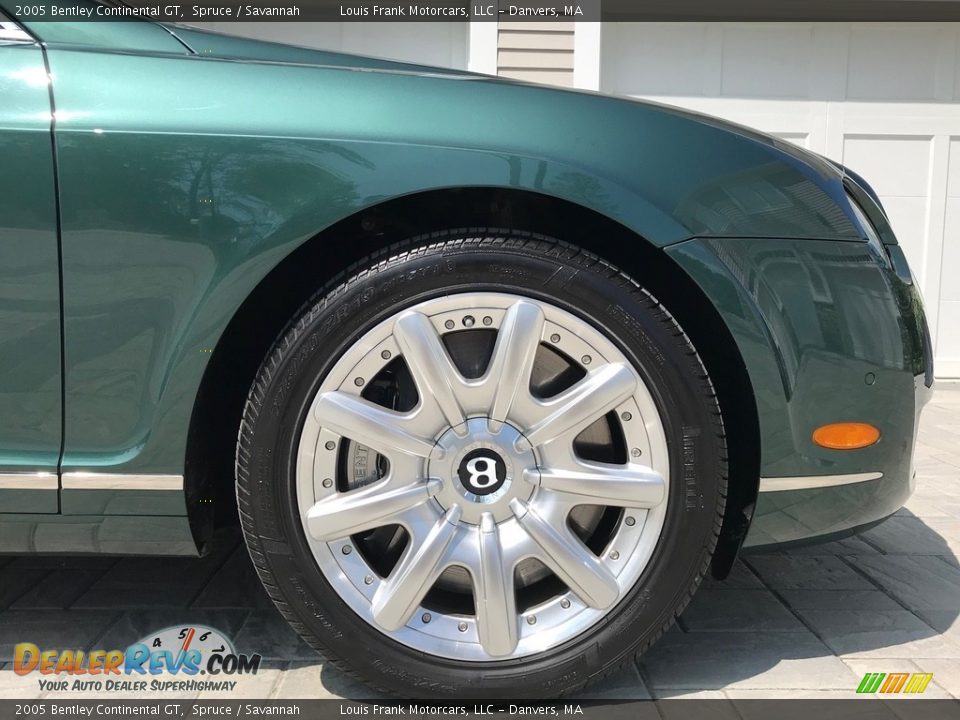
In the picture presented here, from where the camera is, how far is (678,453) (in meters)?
1.55

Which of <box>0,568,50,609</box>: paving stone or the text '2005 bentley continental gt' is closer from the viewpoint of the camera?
the text '2005 bentley continental gt'

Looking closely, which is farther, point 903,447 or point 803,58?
point 803,58

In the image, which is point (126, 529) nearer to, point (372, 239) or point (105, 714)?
point (105, 714)

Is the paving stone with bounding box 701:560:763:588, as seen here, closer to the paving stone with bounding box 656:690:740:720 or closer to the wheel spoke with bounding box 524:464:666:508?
the paving stone with bounding box 656:690:740:720

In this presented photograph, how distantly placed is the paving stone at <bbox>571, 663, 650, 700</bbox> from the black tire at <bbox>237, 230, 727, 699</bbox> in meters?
0.10

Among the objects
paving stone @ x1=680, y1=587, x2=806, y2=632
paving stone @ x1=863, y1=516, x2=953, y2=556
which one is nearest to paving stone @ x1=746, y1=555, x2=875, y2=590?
paving stone @ x1=680, y1=587, x2=806, y2=632

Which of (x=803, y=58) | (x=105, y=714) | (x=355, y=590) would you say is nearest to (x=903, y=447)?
(x=355, y=590)

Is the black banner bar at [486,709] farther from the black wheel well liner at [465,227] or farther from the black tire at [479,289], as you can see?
the black wheel well liner at [465,227]

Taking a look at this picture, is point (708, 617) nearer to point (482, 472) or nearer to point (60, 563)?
point (482, 472)

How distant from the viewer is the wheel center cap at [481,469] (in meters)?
1.54

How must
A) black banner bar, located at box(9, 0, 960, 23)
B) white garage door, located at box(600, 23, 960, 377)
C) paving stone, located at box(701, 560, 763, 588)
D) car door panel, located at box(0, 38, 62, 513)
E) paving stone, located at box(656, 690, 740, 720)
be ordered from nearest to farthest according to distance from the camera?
car door panel, located at box(0, 38, 62, 513) → paving stone, located at box(656, 690, 740, 720) → paving stone, located at box(701, 560, 763, 588) → black banner bar, located at box(9, 0, 960, 23) → white garage door, located at box(600, 23, 960, 377)

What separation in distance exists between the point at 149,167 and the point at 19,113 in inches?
9.5

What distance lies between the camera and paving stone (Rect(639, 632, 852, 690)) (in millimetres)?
1697

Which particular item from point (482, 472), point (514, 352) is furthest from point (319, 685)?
point (514, 352)
